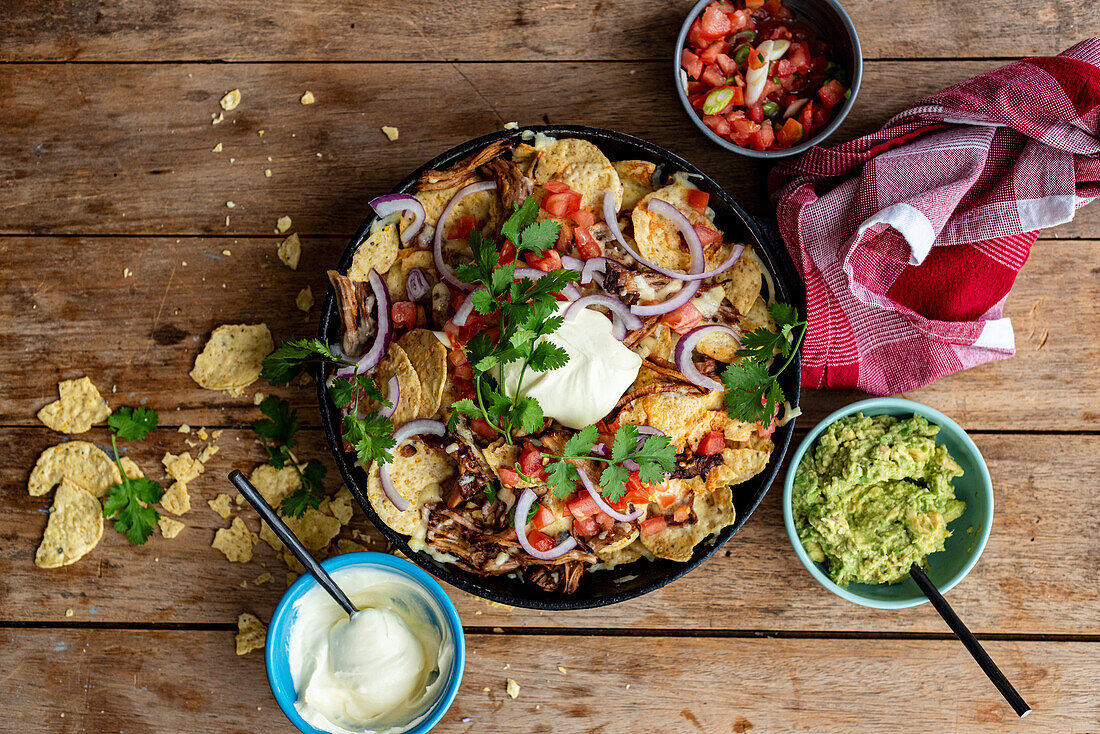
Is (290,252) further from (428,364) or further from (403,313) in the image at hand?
(428,364)

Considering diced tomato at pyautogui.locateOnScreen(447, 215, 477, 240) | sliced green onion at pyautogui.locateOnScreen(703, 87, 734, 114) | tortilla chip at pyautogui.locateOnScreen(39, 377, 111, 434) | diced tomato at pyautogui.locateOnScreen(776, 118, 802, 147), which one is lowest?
tortilla chip at pyautogui.locateOnScreen(39, 377, 111, 434)

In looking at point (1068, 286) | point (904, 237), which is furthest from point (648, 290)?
point (1068, 286)

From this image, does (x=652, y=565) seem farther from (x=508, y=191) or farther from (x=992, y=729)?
(x=992, y=729)

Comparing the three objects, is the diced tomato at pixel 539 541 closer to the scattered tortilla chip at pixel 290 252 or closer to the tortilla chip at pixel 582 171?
the tortilla chip at pixel 582 171

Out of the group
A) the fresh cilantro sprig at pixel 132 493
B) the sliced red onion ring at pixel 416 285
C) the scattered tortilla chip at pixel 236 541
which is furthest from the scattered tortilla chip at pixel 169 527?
the sliced red onion ring at pixel 416 285

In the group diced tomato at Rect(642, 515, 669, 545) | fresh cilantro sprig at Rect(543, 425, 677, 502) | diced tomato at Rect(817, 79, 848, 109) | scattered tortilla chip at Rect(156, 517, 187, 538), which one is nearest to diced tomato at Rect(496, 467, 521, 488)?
fresh cilantro sprig at Rect(543, 425, 677, 502)

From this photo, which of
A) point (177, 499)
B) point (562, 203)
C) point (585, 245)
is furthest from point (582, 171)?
point (177, 499)

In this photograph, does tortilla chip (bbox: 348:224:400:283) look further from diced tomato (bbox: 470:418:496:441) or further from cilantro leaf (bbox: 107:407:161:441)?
cilantro leaf (bbox: 107:407:161:441)
